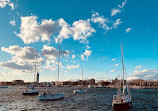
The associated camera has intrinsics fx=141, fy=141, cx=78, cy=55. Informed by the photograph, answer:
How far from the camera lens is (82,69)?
141 meters

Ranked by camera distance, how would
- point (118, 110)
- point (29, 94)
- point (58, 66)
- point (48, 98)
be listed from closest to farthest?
point (118, 110) < point (48, 98) < point (58, 66) < point (29, 94)

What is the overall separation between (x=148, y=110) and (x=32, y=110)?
3338 cm

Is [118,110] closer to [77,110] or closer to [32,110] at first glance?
[77,110]

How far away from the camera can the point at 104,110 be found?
40.0 metres

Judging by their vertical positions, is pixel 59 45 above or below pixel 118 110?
above

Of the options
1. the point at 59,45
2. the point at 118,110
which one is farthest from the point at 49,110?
the point at 59,45

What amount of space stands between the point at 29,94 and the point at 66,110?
57723mm

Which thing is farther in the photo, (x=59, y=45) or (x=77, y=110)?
(x=59, y=45)

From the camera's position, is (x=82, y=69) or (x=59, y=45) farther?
(x=82, y=69)

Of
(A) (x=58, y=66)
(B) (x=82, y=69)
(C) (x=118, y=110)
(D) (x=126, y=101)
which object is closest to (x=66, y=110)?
(C) (x=118, y=110)

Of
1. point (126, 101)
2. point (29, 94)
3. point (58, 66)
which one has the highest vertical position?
point (58, 66)

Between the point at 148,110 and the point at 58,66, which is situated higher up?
the point at 58,66

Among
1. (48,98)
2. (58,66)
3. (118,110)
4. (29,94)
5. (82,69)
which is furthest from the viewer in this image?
(82,69)

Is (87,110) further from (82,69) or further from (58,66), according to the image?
(82,69)
